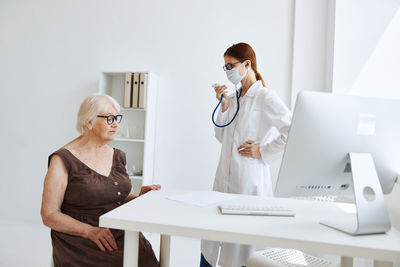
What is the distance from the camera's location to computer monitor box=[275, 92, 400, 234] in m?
1.04

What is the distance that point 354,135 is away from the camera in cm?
106

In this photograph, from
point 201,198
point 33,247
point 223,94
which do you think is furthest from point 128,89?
point 201,198

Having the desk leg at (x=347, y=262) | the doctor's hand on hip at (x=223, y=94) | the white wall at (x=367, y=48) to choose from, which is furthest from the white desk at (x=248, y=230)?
the white wall at (x=367, y=48)

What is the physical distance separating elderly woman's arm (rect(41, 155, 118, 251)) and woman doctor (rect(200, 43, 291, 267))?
0.68 m

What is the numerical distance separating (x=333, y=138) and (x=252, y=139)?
81 centimetres

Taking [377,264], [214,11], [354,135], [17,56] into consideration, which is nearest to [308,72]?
[214,11]

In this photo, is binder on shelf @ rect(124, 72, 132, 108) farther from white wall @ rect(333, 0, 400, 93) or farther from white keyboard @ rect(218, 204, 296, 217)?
white keyboard @ rect(218, 204, 296, 217)

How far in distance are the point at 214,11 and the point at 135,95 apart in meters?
1.25

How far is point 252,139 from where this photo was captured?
1.85 m

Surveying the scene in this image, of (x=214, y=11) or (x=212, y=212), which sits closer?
(x=212, y=212)

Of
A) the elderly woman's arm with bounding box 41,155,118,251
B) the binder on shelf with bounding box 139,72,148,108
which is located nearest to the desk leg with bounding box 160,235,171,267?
the elderly woman's arm with bounding box 41,155,118,251

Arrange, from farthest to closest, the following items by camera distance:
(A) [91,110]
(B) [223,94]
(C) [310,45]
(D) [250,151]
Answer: (C) [310,45]
(B) [223,94]
(D) [250,151]
(A) [91,110]

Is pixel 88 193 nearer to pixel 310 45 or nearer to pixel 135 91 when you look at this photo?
pixel 135 91

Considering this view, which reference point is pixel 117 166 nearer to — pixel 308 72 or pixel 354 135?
pixel 354 135
